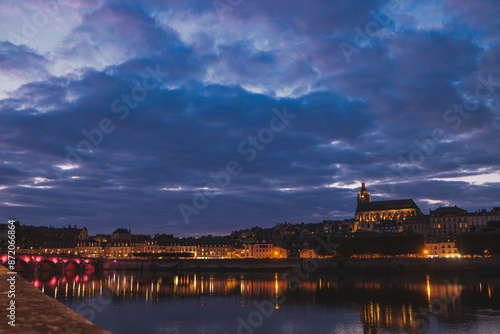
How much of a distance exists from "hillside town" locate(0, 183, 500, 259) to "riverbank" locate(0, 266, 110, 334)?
9059 centimetres

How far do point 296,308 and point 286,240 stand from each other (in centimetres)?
10211

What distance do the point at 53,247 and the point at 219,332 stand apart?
125 meters

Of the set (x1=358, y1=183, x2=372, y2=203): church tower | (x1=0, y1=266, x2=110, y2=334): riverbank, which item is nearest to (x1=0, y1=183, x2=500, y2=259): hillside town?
(x1=358, y1=183, x2=372, y2=203): church tower

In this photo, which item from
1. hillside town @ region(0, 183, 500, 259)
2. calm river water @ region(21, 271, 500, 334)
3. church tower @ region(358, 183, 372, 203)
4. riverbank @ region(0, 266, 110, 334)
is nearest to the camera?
riverbank @ region(0, 266, 110, 334)

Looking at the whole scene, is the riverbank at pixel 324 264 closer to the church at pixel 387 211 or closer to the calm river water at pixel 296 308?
A: the calm river water at pixel 296 308

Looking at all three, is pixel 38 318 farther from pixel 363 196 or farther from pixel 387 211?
pixel 363 196

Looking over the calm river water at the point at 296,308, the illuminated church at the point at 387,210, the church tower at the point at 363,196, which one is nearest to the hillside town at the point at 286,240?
the illuminated church at the point at 387,210

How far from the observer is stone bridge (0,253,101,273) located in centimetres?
8500

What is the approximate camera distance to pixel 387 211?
158m

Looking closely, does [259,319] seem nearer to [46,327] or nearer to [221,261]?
[46,327]

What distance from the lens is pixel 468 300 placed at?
38.2 meters

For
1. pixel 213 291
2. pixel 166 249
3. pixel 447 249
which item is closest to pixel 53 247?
pixel 166 249

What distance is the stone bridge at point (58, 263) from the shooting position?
8500 cm

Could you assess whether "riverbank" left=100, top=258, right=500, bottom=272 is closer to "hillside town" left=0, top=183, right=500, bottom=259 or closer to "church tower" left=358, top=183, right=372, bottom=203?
"hillside town" left=0, top=183, right=500, bottom=259
